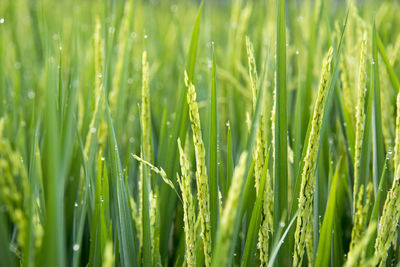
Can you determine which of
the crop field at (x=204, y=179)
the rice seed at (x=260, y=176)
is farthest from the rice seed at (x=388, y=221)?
the rice seed at (x=260, y=176)

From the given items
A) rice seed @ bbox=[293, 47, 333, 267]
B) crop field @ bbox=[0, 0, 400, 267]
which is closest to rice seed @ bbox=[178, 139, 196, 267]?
crop field @ bbox=[0, 0, 400, 267]

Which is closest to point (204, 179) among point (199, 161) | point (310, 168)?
point (199, 161)

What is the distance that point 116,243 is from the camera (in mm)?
591

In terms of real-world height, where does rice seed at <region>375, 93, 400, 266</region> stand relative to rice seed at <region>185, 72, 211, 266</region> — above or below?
below

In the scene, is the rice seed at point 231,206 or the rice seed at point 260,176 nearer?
the rice seed at point 231,206

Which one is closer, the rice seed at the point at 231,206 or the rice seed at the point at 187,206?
the rice seed at the point at 231,206

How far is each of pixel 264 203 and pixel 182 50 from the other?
873mm

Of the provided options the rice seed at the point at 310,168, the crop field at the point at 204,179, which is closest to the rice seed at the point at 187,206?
the crop field at the point at 204,179

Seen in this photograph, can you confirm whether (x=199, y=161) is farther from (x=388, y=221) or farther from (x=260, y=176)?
(x=388, y=221)

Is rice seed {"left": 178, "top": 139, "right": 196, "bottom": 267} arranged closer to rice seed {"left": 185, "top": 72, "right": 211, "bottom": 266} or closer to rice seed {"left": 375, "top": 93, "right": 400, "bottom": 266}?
rice seed {"left": 185, "top": 72, "right": 211, "bottom": 266}

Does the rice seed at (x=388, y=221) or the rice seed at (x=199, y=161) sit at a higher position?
the rice seed at (x=199, y=161)

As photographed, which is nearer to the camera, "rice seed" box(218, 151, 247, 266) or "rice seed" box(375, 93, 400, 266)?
"rice seed" box(218, 151, 247, 266)

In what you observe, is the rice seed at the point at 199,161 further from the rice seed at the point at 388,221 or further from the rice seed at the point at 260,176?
the rice seed at the point at 388,221

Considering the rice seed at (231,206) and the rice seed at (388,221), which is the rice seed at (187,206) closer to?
the rice seed at (231,206)
